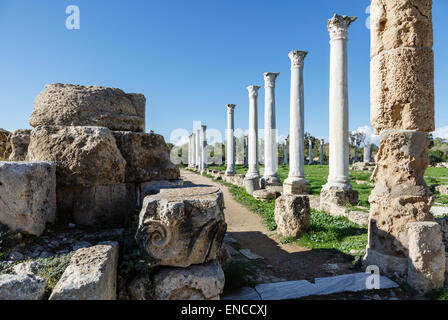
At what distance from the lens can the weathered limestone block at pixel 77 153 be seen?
3887 millimetres

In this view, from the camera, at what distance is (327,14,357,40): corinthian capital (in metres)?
9.87

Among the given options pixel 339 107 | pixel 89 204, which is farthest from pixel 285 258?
pixel 339 107

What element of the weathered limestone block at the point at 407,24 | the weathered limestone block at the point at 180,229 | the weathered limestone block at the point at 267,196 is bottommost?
the weathered limestone block at the point at 267,196

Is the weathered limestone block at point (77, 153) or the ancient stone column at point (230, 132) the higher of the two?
the ancient stone column at point (230, 132)

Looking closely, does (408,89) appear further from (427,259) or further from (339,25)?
(339,25)

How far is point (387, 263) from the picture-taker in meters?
4.79

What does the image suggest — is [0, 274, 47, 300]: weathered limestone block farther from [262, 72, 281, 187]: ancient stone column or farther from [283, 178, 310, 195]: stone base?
[262, 72, 281, 187]: ancient stone column

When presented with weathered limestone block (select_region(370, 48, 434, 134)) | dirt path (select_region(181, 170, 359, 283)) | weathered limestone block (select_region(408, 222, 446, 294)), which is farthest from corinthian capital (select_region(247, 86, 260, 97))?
weathered limestone block (select_region(408, 222, 446, 294))

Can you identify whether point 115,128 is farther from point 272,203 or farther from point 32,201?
point 272,203

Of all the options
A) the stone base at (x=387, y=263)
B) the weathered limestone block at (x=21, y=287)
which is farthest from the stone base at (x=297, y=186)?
the weathered limestone block at (x=21, y=287)

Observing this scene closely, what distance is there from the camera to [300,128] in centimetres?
1245

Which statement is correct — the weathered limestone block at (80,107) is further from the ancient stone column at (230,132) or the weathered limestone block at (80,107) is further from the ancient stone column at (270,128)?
the ancient stone column at (230,132)

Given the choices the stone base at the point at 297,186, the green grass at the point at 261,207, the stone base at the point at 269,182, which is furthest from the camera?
the stone base at the point at 269,182

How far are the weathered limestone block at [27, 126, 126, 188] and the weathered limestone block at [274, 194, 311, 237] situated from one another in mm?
4683
